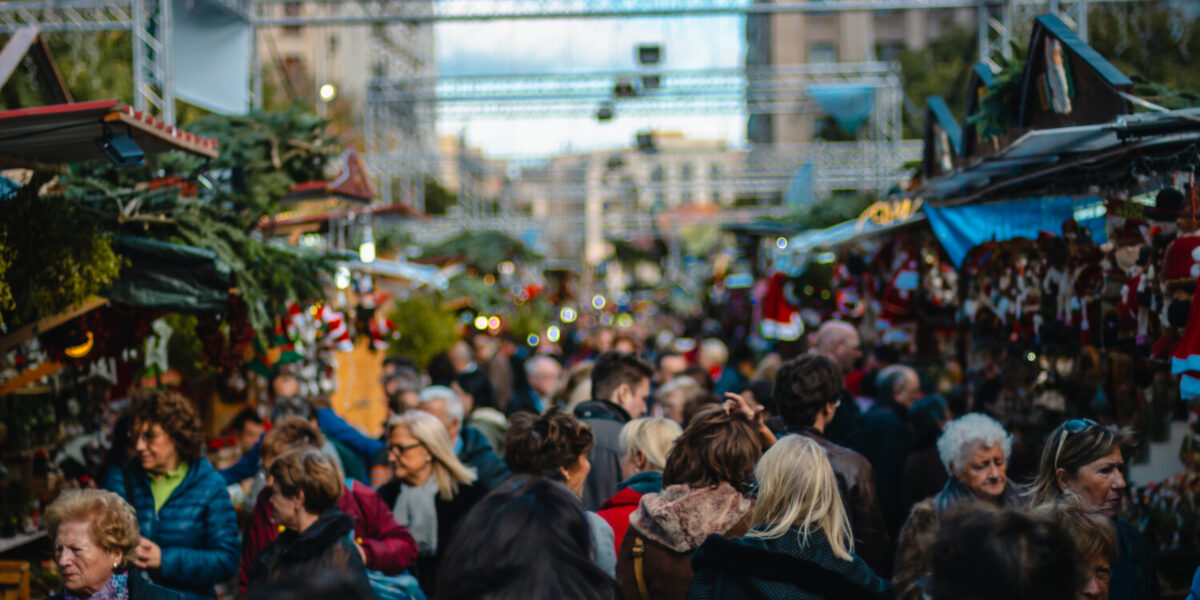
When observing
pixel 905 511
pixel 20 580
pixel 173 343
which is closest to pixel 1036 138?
pixel 905 511

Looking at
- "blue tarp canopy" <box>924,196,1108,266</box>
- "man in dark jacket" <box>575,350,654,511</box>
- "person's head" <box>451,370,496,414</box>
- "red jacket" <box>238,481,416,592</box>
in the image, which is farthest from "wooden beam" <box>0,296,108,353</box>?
"blue tarp canopy" <box>924,196,1108,266</box>

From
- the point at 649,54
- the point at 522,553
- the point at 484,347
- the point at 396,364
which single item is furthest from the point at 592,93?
the point at 522,553

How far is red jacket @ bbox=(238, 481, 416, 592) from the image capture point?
4.36 metres

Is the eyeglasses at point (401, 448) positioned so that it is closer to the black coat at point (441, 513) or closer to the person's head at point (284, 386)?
the black coat at point (441, 513)

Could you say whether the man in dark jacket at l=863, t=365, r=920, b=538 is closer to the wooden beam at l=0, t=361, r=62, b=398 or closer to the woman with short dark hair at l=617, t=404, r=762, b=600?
the woman with short dark hair at l=617, t=404, r=762, b=600

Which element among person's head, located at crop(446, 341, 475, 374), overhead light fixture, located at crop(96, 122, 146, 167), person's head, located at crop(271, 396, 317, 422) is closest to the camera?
overhead light fixture, located at crop(96, 122, 146, 167)

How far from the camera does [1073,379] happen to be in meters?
6.48

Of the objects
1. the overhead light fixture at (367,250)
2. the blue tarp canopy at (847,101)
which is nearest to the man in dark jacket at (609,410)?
the overhead light fixture at (367,250)

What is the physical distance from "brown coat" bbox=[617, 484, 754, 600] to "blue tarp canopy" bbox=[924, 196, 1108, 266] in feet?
9.90

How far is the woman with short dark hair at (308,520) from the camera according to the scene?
3.52 meters

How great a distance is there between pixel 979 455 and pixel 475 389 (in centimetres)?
538

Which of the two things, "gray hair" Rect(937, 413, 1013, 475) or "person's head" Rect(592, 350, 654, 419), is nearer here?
"gray hair" Rect(937, 413, 1013, 475)

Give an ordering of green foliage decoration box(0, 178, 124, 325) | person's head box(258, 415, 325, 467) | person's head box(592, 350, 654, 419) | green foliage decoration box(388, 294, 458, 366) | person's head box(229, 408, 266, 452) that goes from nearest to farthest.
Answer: green foliage decoration box(0, 178, 124, 325)
person's head box(258, 415, 325, 467)
person's head box(592, 350, 654, 419)
person's head box(229, 408, 266, 452)
green foliage decoration box(388, 294, 458, 366)

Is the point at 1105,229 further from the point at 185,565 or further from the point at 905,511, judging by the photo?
the point at 185,565
